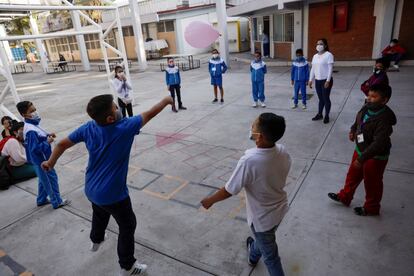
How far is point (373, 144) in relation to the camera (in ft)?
9.41

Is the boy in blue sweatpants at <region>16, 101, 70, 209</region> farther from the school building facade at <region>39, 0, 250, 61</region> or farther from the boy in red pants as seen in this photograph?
the school building facade at <region>39, 0, 250, 61</region>

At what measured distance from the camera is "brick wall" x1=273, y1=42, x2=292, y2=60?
16156 mm

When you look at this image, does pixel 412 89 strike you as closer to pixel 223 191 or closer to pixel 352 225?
pixel 352 225

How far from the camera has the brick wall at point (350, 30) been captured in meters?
12.7

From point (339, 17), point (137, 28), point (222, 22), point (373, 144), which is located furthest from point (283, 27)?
point (373, 144)

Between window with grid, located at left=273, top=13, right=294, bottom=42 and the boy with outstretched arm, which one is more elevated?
window with grid, located at left=273, top=13, right=294, bottom=42

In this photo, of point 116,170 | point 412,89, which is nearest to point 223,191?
point 116,170

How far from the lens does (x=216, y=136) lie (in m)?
6.28

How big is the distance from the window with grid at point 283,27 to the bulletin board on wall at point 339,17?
2.75 meters

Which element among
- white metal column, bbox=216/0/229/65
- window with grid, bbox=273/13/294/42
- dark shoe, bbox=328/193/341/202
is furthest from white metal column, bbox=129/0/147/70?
dark shoe, bbox=328/193/341/202

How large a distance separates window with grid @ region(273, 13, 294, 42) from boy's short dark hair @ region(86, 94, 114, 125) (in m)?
15.6

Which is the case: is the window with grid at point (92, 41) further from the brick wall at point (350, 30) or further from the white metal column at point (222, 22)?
the brick wall at point (350, 30)

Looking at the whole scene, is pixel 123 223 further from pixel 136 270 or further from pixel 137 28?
pixel 137 28

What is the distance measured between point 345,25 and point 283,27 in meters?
4.02
